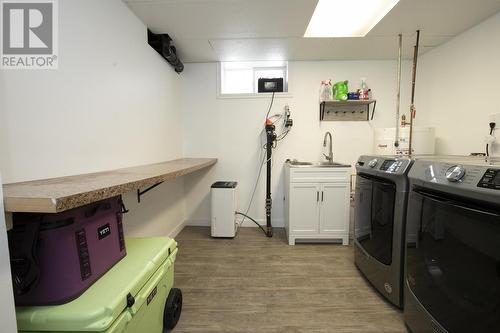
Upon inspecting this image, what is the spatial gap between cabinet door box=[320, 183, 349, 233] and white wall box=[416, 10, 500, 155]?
4.07 feet

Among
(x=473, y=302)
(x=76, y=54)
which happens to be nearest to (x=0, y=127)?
(x=76, y=54)

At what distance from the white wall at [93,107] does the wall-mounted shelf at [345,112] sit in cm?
203

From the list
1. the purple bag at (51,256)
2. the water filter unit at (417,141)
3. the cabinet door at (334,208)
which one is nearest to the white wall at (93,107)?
the purple bag at (51,256)

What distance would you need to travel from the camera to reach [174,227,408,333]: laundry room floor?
1.30 metres

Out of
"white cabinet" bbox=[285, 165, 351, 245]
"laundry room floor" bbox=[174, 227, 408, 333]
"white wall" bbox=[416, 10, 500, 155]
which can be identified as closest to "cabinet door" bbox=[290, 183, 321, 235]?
"white cabinet" bbox=[285, 165, 351, 245]

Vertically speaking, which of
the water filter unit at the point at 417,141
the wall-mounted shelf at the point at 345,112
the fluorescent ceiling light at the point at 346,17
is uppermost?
the fluorescent ceiling light at the point at 346,17

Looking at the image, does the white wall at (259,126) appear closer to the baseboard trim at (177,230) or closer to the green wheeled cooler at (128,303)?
the baseboard trim at (177,230)

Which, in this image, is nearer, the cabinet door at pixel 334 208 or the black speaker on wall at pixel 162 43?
the black speaker on wall at pixel 162 43

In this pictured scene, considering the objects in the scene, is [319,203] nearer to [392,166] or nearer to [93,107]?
[392,166]

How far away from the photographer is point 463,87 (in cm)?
214

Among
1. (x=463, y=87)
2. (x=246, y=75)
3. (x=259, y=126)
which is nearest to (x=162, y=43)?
(x=246, y=75)

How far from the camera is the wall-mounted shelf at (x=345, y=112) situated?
2834mm

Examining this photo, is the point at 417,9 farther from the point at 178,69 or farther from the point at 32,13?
the point at 32,13

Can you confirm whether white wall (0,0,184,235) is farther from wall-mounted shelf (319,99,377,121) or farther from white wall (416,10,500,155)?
white wall (416,10,500,155)
